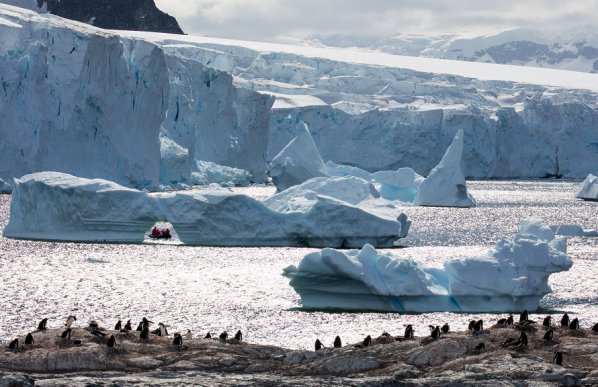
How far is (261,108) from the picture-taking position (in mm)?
45281

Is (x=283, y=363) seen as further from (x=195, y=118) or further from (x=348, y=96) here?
(x=348, y=96)

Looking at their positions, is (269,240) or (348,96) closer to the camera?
(269,240)

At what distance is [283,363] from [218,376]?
91 centimetres

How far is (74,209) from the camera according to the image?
81.0 feet

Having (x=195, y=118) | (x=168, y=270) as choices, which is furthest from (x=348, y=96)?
(x=168, y=270)

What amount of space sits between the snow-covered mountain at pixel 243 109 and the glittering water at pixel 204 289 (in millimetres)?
3760

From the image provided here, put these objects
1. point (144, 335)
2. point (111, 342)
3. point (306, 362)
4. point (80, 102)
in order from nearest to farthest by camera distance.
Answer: point (306, 362) → point (111, 342) → point (144, 335) → point (80, 102)

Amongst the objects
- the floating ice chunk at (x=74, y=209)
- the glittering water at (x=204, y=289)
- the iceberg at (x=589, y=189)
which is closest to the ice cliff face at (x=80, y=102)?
the glittering water at (x=204, y=289)

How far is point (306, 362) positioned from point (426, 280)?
876cm

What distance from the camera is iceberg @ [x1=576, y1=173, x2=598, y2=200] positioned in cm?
4575

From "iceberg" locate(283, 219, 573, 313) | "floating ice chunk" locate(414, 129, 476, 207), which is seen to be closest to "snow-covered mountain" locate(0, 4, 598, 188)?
"floating ice chunk" locate(414, 129, 476, 207)

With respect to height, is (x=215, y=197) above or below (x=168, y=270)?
above

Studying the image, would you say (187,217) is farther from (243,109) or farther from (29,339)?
(243,109)

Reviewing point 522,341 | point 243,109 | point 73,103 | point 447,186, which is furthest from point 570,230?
point 522,341
